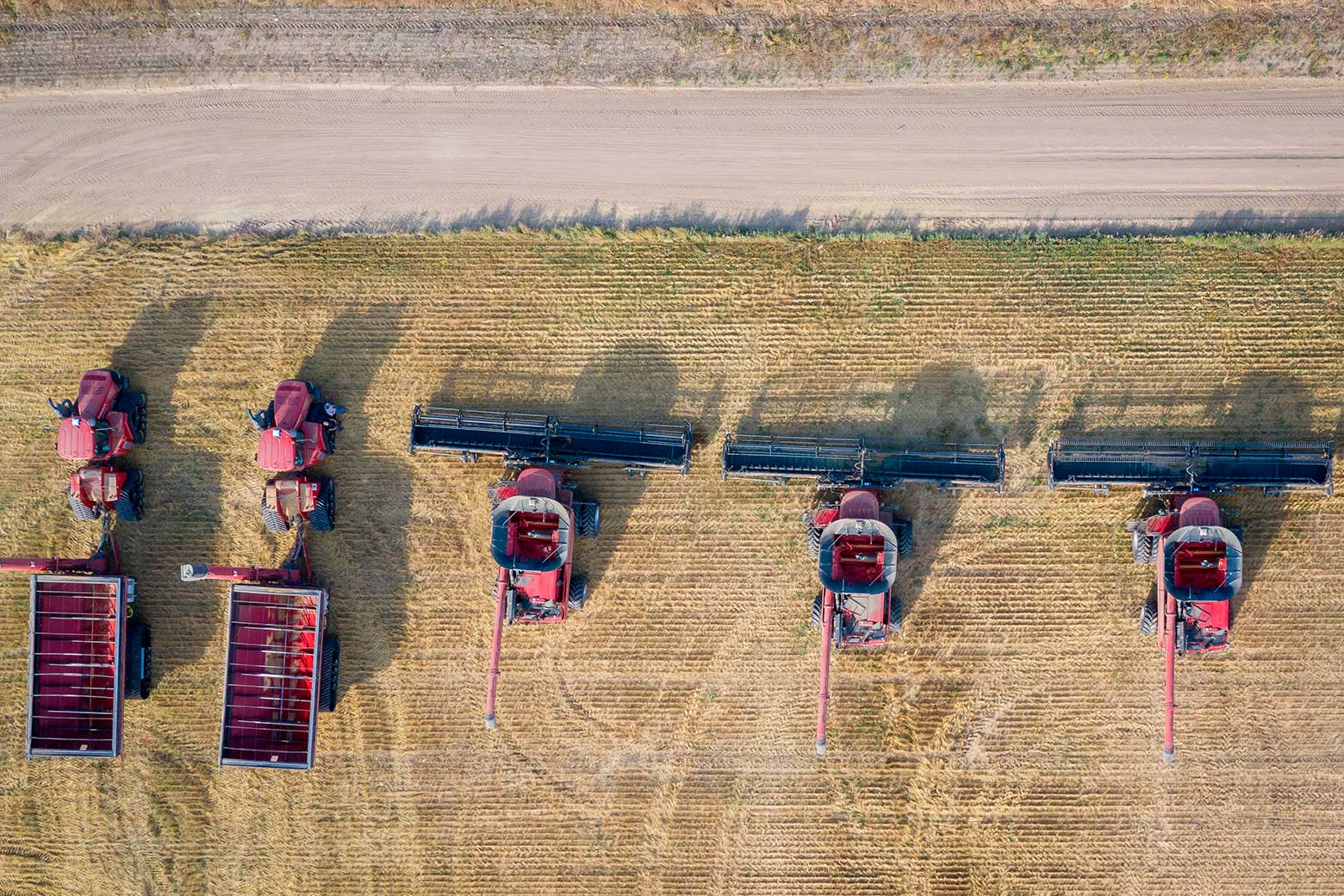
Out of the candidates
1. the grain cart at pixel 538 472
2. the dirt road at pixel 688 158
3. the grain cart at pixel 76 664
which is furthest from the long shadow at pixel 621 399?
the grain cart at pixel 76 664

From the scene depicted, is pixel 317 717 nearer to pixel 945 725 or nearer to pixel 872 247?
pixel 945 725

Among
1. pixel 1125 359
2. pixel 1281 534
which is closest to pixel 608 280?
pixel 1125 359

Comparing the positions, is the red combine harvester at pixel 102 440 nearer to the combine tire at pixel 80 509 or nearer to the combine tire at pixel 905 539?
the combine tire at pixel 80 509

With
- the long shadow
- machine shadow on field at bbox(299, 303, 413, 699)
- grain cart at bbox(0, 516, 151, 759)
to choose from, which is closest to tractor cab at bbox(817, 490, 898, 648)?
the long shadow

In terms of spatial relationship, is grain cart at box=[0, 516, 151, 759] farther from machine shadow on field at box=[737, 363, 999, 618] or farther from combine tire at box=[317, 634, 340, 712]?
machine shadow on field at box=[737, 363, 999, 618]

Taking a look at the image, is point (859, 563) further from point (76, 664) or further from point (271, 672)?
point (76, 664)

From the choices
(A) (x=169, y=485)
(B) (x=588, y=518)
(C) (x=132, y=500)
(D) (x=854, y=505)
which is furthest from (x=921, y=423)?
(C) (x=132, y=500)

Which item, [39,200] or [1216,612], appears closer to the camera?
[1216,612]
